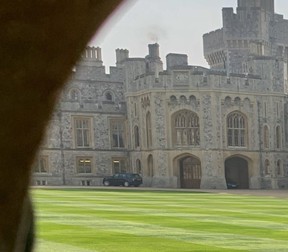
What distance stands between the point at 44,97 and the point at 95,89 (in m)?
33.7

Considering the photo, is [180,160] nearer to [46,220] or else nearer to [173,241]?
[46,220]

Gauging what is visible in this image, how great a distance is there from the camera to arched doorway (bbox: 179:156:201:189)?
29531 mm

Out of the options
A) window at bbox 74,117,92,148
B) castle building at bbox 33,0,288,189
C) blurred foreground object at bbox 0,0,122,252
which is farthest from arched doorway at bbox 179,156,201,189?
blurred foreground object at bbox 0,0,122,252

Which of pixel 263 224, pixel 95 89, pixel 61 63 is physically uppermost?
pixel 95 89

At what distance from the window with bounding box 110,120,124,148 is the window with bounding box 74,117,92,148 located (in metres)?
1.29

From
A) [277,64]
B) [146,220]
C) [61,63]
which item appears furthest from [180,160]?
[61,63]

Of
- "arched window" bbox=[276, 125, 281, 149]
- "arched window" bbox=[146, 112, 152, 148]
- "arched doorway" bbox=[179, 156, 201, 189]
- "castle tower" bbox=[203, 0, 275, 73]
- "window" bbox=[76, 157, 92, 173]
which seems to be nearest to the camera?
"arched doorway" bbox=[179, 156, 201, 189]

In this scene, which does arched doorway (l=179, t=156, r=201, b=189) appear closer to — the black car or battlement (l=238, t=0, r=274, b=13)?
the black car

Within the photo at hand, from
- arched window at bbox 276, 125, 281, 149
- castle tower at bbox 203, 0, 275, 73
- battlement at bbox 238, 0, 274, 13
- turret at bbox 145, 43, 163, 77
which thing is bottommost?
arched window at bbox 276, 125, 281, 149

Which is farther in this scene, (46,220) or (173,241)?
(46,220)

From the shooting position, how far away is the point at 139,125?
30797 millimetres

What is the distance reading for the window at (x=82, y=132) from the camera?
3247 cm

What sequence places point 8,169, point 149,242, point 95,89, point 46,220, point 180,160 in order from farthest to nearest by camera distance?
point 95,89 < point 180,160 < point 46,220 < point 149,242 < point 8,169

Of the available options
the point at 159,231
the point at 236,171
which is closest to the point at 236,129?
the point at 236,171
